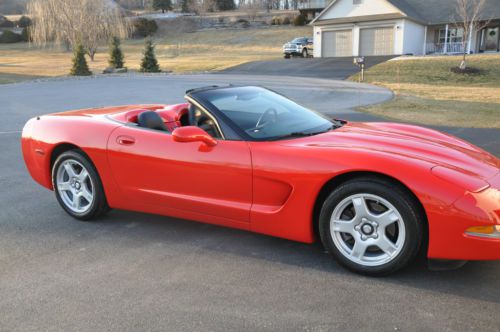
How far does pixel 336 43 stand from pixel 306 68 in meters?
8.52

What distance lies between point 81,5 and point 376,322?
39.8m

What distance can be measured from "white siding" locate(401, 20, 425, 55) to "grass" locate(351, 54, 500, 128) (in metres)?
7.35

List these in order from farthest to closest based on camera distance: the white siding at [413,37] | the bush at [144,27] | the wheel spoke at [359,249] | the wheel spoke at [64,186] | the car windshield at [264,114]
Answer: the bush at [144,27], the white siding at [413,37], the wheel spoke at [64,186], the car windshield at [264,114], the wheel spoke at [359,249]

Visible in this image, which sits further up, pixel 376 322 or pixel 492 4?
pixel 492 4

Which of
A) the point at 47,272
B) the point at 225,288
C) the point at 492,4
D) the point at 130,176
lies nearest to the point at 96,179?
the point at 130,176

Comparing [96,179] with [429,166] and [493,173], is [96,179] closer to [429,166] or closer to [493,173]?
[429,166]

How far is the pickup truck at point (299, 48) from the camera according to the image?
39.5m

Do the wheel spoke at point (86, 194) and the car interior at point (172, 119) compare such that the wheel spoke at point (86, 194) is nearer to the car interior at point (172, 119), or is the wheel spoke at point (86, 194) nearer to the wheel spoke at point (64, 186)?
the wheel spoke at point (64, 186)

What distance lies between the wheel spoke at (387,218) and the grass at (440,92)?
778cm

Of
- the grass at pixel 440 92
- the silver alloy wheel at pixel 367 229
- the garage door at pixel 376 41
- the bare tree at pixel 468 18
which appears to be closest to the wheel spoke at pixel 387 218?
the silver alloy wheel at pixel 367 229

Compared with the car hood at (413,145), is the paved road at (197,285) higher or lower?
lower

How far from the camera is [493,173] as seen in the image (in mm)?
3406

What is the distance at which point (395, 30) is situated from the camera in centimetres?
3597

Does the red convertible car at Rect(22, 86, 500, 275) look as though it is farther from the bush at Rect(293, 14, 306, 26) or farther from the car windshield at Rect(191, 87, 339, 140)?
the bush at Rect(293, 14, 306, 26)
